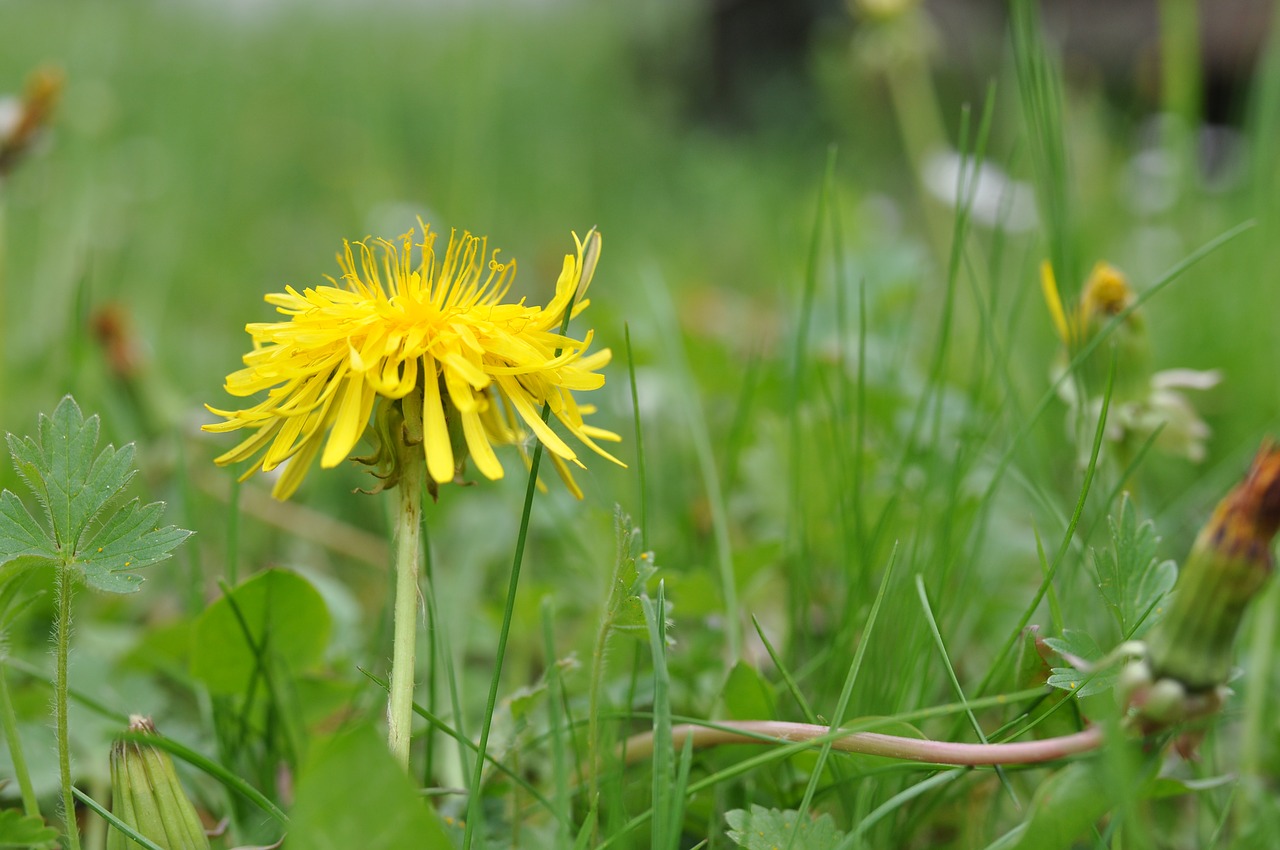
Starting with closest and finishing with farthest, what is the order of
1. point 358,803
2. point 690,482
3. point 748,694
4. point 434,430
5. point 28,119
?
point 358,803
point 434,430
point 748,694
point 28,119
point 690,482

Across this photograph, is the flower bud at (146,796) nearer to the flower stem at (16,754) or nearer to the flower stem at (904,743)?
the flower stem at (16,754)

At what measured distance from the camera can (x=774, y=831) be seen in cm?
67

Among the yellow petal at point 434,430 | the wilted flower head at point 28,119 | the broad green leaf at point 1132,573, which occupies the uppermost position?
the wilted flower head at point 28,119

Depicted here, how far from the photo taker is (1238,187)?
6.98 feet

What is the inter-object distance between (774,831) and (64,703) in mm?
457

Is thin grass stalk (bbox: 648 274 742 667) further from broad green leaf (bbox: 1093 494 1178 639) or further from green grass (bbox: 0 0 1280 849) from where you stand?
broad green leaf (bbox: 1093 494 1178 639)

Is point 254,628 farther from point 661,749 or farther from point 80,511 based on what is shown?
point 661,749

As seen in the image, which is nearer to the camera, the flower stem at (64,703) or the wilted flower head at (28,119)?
the flower stem at (64,703)

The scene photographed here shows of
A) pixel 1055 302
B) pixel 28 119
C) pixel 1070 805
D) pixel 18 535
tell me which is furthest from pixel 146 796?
pixel 28 119

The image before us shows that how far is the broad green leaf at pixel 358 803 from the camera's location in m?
0.53

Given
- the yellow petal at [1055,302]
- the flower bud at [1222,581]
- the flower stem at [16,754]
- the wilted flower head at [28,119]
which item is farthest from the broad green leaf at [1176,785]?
the wilted flower head at [28,119]

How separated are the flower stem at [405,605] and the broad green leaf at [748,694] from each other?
26 cm

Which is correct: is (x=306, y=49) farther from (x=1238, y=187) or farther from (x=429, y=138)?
(x=1238, y=187)

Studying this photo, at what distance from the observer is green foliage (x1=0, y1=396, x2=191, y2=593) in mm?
683
